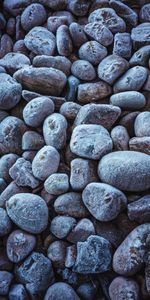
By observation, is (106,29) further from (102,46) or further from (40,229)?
(40,229)

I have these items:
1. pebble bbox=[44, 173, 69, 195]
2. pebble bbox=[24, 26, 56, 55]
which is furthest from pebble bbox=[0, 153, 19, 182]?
pebble bbox=[24, 26, 56, 55]

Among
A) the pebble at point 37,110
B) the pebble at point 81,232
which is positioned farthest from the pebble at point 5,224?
the pebble at point 37,110

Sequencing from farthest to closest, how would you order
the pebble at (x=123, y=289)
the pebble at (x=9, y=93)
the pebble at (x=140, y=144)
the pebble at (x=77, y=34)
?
the pebble at (x=77, y=34) → the pebble at (x=9, y=93) → the pebble at (x=140, y=144) → the pebble at (x=123, y=289)

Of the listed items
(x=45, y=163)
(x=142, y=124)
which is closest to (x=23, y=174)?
(x=45, y=163)

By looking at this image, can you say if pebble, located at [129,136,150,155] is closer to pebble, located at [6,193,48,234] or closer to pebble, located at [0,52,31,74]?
pebble, located at [6,193,48,234]

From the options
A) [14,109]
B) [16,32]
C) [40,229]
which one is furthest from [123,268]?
[16,32]

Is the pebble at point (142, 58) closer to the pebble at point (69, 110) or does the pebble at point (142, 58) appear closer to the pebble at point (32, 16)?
the pebble at point (69, 110)
